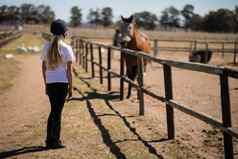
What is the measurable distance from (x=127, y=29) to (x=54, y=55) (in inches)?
207

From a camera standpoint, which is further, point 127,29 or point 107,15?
point 107,15

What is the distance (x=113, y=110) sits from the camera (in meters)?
8.03

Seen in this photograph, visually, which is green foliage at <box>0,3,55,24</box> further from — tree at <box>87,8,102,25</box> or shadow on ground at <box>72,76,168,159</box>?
shadow on ground at <box>72,76,168,159</box>

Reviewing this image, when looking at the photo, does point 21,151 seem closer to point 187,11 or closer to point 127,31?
point 127,31

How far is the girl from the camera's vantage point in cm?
525

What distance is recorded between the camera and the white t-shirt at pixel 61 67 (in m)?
5.32

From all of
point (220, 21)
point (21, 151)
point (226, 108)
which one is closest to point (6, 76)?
point (21, 151)

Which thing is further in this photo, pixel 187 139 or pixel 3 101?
pixel 3 101

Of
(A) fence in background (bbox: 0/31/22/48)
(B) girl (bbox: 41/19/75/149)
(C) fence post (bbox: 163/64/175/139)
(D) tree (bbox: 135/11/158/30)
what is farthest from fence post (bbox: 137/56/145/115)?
(D) tree (bbox: 135/11/158/30)

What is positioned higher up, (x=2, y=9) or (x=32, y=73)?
(x=2, y=9)

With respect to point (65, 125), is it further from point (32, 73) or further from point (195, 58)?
point (195, 58)

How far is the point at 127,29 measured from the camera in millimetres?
10281

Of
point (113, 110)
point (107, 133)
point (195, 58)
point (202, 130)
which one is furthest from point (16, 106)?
point (195, 58)

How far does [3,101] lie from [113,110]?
10.9 ft
